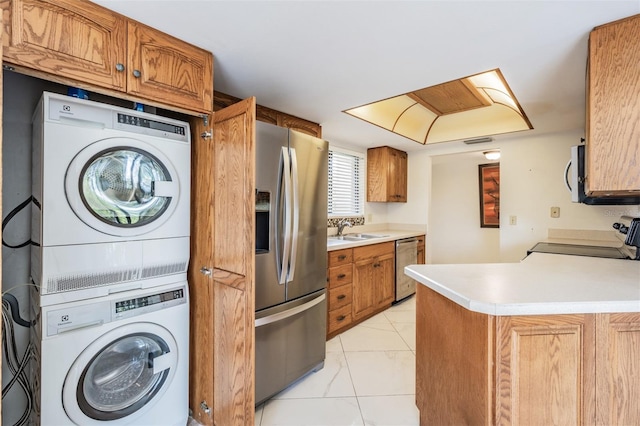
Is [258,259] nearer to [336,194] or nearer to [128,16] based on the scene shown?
[128,16]

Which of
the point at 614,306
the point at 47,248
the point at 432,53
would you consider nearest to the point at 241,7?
the point at 432,53

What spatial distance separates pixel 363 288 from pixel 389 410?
4.57 ft

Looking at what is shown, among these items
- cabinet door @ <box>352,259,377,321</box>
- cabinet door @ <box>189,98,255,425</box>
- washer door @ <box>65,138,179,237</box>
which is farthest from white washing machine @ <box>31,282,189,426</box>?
cabinet door @ <box>352,259,377,321</box>

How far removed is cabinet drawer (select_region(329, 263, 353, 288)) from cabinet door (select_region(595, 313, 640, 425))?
1.92 m

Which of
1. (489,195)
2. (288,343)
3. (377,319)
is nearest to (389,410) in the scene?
(288,343)

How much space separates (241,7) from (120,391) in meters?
1.93

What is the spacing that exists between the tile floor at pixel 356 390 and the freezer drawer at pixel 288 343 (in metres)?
0.10

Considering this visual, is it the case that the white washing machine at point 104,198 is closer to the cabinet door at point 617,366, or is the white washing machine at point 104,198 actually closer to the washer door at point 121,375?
the washer door at point 121,375

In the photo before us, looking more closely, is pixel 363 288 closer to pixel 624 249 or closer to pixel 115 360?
pixel 624 249

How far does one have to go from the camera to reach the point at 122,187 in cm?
149

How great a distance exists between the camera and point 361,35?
4.96ft

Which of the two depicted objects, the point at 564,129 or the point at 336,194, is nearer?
the point at 564,129

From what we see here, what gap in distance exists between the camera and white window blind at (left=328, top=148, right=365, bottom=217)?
382cm

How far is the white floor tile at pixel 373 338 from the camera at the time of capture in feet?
8.89
